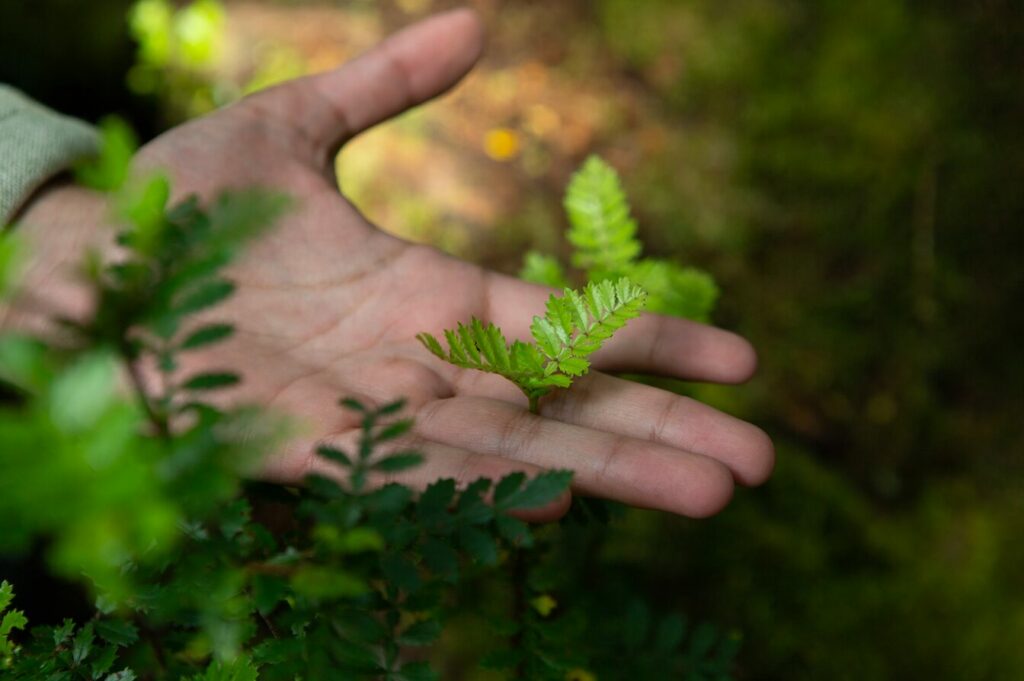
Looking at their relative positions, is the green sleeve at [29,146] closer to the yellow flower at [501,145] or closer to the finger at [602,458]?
the finger at [602,458]

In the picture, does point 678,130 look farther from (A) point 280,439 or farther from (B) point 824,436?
(A) point 280,439

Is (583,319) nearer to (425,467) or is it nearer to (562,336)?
(562,336)

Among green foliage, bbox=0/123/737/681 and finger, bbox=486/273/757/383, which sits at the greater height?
green foliage, bbox=0/123/737/681

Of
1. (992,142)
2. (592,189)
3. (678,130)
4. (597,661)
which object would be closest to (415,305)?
(592,189)

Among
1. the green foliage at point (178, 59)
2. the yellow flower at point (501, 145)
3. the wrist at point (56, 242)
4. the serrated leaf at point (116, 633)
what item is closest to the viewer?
the serrated leaf at point (116, 633)

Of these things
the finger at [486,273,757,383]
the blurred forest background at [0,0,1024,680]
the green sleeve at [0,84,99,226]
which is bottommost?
the blurred forest background at [0,0,1024,680]

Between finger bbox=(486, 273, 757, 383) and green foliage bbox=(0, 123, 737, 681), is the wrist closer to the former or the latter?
green foliage bbox=(0, 123, 737, 681)

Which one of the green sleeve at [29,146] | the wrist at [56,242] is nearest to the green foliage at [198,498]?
the wrist at [56,242]

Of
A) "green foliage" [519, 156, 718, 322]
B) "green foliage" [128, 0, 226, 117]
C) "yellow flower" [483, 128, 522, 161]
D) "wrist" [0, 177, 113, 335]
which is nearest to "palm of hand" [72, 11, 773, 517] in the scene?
"green foliage" [519, 156, 718, 322]

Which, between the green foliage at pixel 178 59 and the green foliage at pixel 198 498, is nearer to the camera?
the green foliage at pixel 198 498
